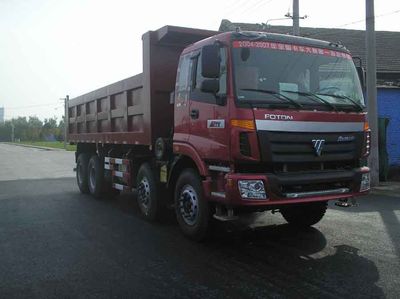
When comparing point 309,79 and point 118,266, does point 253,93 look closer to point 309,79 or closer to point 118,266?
point 309,79

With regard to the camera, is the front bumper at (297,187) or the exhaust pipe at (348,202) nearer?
the front bumper at (297,187)

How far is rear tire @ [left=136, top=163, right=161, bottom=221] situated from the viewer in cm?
832

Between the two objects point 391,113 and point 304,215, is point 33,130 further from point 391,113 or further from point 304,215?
point 304,215

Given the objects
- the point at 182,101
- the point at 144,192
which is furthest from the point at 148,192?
the point at 182,101

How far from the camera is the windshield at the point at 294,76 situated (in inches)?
241

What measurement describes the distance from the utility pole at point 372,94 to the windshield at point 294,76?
673cm

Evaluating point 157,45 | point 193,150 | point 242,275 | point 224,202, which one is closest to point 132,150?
point 157,45

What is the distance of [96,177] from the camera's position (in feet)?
38.5

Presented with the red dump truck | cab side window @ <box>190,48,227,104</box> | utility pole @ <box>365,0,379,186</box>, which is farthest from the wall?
cab side window @ <box>190,48,227,104</box>

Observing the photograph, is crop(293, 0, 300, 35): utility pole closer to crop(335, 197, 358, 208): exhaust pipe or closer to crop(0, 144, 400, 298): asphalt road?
crop(0, 144, 400, 298): asphalt road

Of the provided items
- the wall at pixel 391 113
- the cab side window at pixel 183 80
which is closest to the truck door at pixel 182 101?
the cab side window at pixel 183 80

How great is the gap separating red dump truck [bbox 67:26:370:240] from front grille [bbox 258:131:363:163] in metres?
0.01

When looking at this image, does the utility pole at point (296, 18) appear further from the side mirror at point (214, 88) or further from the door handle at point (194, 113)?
the side mirror at point (214, 88)

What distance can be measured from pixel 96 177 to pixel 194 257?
19.8ft
